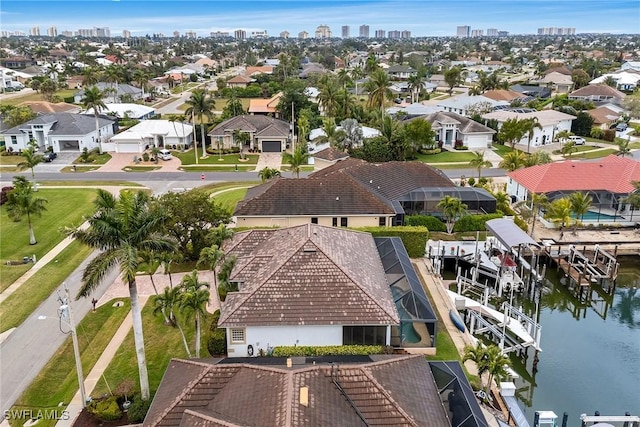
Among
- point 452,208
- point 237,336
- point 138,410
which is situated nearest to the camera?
point 138,410

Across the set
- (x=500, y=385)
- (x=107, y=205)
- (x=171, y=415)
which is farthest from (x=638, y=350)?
(x=107, y=205)

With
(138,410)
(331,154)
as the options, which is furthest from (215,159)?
(138,410)

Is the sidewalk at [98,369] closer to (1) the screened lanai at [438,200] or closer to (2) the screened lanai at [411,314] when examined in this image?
(2) the screened lanai at [411,314]

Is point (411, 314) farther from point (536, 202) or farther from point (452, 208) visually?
point (536, 202)

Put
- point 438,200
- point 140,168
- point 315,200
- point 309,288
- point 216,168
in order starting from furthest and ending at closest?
point 216,168
point 140,168
point 438,200
point 315,200
point 309,288

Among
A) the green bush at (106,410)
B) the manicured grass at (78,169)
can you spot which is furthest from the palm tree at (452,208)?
the manicured grass at (78,169)

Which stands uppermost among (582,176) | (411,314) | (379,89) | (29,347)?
(379,89)
